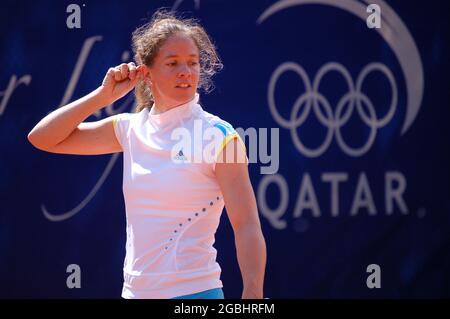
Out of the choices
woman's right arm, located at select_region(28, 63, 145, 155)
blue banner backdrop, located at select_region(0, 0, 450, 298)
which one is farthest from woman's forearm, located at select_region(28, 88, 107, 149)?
blue banner backdrop, located at select_region(0, 0, 450, 298)

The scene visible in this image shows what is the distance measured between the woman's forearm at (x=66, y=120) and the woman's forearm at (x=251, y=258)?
2.46ft

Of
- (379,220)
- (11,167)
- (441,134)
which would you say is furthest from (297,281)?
(11,167)

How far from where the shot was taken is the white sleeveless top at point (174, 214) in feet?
8.47

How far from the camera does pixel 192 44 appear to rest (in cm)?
279

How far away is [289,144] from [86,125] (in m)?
2.10

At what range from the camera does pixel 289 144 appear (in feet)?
16.0

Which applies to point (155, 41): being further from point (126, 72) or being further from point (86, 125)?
point (86, 125)

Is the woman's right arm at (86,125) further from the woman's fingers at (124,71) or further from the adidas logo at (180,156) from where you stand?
the adidas logo at (180,156)

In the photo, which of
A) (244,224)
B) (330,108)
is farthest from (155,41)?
(330,108)

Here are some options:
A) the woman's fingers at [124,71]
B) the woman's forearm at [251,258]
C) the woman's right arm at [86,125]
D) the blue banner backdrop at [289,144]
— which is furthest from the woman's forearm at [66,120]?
the blue banner backdrop at [289,144]

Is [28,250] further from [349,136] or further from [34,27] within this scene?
[349,136]

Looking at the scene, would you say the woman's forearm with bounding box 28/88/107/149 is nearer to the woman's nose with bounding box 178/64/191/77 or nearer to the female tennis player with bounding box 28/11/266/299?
the female tennis player with bounding box 28/11/266/299

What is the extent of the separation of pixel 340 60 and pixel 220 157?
8.45 feet

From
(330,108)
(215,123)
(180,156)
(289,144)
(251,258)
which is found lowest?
(251,258)
